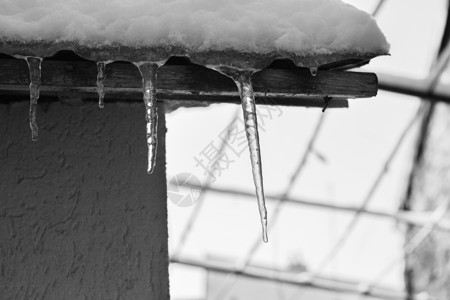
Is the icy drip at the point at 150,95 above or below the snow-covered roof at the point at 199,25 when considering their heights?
below

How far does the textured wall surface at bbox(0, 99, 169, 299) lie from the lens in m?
1.56

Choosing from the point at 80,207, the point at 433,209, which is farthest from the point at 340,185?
the point at 80,207

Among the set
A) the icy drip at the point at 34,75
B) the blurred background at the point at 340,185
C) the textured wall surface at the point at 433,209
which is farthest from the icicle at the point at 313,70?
the textured wall surface at the point at 433,209

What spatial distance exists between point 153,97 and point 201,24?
167 millimetres

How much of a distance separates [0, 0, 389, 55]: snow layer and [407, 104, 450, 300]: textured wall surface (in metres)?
4.63

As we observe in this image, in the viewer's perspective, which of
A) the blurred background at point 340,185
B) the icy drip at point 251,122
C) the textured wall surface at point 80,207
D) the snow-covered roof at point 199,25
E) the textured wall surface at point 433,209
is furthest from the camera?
the textured wall surface at point 433,209

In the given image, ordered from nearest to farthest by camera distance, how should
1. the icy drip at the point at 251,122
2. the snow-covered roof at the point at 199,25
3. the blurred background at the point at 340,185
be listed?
the snow-covered roof at the point at 199,25 < the icy drip at the point at 251,122 < the blurred background at the point at 340,185

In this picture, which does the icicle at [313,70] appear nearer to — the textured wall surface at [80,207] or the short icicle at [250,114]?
the short icicle at [250,114]

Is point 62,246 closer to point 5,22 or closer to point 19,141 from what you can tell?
point 19,141

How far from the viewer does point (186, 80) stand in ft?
4.83

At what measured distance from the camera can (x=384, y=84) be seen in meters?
3.83

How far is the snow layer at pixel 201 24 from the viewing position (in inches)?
53.0

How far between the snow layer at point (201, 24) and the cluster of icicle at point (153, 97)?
0.18 ft

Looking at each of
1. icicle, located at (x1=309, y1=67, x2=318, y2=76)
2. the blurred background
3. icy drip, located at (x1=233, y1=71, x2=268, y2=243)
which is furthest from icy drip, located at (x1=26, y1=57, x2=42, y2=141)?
the blurred background
